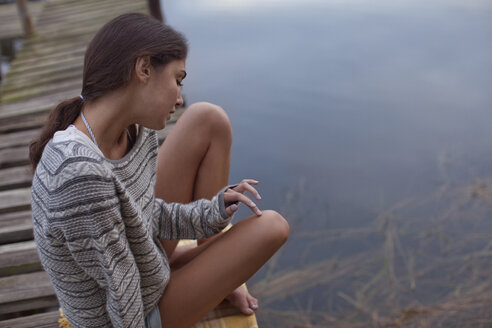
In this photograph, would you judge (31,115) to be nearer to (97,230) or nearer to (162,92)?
(162,92)

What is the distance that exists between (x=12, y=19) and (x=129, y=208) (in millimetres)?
6162

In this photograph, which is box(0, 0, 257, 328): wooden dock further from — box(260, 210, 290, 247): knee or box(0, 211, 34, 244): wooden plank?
box(260, 210, 290, 247): knee

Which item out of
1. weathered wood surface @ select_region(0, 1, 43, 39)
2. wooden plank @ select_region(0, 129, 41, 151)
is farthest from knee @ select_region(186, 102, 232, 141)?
weathered wood surface @ select_region(0, 1, 43, 39)

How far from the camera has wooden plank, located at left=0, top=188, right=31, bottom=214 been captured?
2.31 metres

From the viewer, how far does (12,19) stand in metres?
6.43

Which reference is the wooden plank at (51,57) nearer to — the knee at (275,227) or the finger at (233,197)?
the finger at (233,197)

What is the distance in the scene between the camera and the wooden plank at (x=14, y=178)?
99.3 inches

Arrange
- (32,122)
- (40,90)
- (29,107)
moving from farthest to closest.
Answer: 1. (40,90)
2. (29,107)
3. (32,122)

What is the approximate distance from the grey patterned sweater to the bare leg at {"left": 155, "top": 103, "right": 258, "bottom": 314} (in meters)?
0.18

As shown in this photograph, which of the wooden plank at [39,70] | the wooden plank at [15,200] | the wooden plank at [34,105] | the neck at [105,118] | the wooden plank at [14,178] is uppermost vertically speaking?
the neck at [105,118]

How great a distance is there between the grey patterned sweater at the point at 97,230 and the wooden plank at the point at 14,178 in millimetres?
1322

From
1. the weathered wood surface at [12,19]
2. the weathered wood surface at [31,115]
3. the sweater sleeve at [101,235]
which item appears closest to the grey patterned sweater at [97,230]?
the sweater sleeve at [101,235]

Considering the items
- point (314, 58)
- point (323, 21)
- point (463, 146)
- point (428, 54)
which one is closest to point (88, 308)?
point (463, 146)

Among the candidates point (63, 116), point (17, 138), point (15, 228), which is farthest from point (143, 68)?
point (17, 138)
